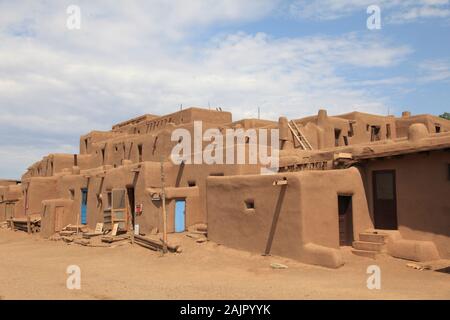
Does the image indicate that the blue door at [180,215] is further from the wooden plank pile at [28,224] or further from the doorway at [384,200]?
the wooden plank pile at [28,224]

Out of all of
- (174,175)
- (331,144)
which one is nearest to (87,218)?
(174,175)

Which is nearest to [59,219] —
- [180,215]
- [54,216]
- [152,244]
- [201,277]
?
[54,216]

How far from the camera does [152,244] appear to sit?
17.5 m

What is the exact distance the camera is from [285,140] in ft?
73.3

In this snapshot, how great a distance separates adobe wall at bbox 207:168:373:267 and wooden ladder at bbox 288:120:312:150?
6.87 metres

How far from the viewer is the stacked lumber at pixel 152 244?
16531 mm

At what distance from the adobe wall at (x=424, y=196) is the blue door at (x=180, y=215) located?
916cm

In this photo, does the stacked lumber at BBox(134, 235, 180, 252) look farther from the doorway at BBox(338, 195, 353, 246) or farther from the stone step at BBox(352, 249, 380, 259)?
the stone step at BBox(352, 249, 380, 259)

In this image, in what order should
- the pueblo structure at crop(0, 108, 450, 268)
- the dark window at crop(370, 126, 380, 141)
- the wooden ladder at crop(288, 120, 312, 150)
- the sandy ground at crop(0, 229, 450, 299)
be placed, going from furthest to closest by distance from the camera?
the dark window at crop(370, 126, 380, 141) < the wooden ladder at crop(288, 120, 312, 150) < the pueblo structure at crop(0, 108, 450, 268) < the sandy ground at crop(0, 229, 450, 299)

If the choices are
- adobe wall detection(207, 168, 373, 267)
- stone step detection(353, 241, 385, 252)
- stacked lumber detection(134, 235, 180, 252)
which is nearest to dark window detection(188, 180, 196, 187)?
stacked lumber detection(134, 235, 180, 252)

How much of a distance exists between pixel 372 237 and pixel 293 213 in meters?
2.95

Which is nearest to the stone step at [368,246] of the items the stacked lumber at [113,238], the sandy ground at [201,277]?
the sandy ground at [201,277]

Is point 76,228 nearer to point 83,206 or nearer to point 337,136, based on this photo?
point 83,206

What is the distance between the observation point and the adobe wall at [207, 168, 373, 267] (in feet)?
44.2
